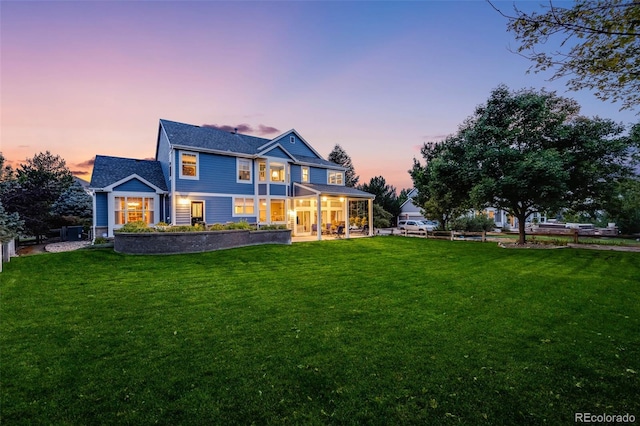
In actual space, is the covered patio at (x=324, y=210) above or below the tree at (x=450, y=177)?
→ below

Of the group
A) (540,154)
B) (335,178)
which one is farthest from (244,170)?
(540,154)

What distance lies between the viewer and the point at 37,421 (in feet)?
9.44

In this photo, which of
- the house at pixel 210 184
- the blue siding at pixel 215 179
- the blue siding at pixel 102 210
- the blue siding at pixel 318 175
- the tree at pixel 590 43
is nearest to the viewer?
the tree at pixel 590 43

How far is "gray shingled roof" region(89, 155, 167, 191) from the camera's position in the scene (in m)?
18.6

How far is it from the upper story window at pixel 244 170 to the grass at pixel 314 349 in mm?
13076

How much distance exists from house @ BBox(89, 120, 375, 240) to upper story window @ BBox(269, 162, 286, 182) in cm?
6

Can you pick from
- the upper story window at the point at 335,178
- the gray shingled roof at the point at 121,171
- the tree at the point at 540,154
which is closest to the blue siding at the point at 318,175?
the upper story window at the point at 335,178

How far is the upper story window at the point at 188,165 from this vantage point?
19.0 meters

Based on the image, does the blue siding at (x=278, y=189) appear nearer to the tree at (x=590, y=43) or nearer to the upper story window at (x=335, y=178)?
the upper story window at (x=335, y=178)

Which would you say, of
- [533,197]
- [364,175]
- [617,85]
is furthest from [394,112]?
[364,175]

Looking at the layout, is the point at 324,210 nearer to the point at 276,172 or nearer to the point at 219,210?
the point at 276,172

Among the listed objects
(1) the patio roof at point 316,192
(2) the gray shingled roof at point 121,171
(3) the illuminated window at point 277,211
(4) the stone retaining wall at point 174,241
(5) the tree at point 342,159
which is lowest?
(4) the stone retaining wall at point 174,241

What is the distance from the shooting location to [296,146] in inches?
1014

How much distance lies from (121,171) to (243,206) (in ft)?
28.9
